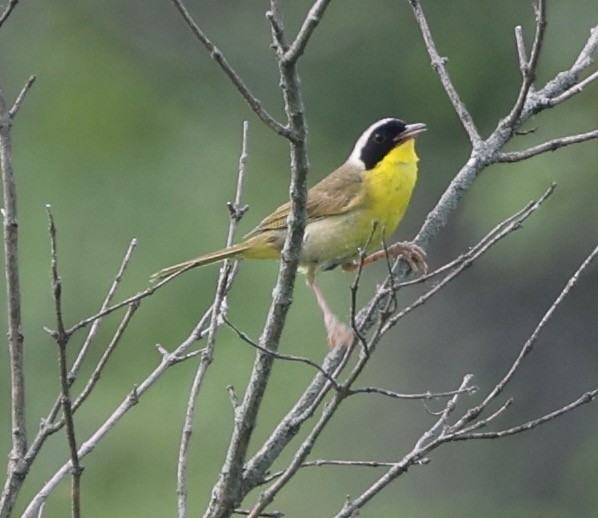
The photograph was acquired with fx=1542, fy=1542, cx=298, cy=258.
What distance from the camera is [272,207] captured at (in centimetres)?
1391

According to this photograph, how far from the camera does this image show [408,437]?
40.4 ft

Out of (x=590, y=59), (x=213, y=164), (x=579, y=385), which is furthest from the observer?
(x=213, y=164)

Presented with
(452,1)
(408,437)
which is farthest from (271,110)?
(408,437)

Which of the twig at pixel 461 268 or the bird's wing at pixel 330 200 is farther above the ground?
the bird's wing at pixel 330 200

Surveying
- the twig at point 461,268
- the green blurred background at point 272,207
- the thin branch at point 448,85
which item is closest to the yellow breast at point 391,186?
the thin branch at point 448,85

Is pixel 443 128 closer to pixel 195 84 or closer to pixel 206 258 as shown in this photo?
pixel 195 84

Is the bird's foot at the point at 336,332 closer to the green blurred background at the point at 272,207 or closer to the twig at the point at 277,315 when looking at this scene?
the twig at the point at 277,315

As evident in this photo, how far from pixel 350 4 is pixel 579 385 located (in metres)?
4.57

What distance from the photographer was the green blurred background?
33.9 feet

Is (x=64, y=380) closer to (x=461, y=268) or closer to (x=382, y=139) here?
(x=461, y=268)

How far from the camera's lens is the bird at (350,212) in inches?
220

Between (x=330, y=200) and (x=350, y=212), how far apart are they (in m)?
0.09

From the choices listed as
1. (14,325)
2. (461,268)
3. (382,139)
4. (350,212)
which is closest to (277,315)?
(461,268)

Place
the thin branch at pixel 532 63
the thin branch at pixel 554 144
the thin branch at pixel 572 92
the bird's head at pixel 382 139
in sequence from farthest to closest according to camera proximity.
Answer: the bird's head at pixel 382 139 → the thin branch at pixel 572 92 → the thin branch at pixel 554 144 → the thin branch at pixel 532 63
